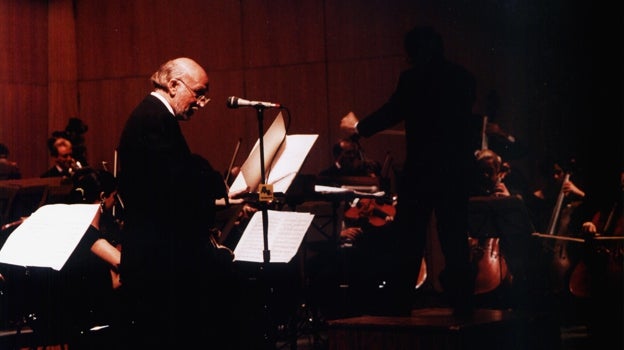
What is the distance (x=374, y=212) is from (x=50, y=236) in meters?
2.57

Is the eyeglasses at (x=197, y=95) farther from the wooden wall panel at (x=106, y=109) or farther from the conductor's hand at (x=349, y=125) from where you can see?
the wooden wall panel at (x=106, y=109)

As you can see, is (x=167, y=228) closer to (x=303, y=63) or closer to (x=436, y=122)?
(x=436, y=122)

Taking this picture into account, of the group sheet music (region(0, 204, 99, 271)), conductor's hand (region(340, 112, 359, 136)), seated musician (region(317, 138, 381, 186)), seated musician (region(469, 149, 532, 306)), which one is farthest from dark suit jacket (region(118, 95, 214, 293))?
seated musician (region(317, 138, 381, 186))

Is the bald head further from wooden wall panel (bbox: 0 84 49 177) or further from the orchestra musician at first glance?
wooden wall panel (bbox: 0 84 49 177)

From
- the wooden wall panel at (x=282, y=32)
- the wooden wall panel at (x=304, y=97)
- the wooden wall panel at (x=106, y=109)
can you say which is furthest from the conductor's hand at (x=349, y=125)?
the wooden wall panel at (x=106, y=109)

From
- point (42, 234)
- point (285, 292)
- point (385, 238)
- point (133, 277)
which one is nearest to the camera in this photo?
point (133, 277)

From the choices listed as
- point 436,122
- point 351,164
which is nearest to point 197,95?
point 436,122

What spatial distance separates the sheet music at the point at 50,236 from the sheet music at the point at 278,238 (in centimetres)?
80

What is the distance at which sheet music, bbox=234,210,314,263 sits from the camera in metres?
3.98

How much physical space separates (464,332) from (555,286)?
2649 mm

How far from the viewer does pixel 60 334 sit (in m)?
3.48

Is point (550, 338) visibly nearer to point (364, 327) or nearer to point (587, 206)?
point (364, 327)

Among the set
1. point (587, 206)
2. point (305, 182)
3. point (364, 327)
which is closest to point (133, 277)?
point (364, 327)

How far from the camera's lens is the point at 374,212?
5.64 metres
